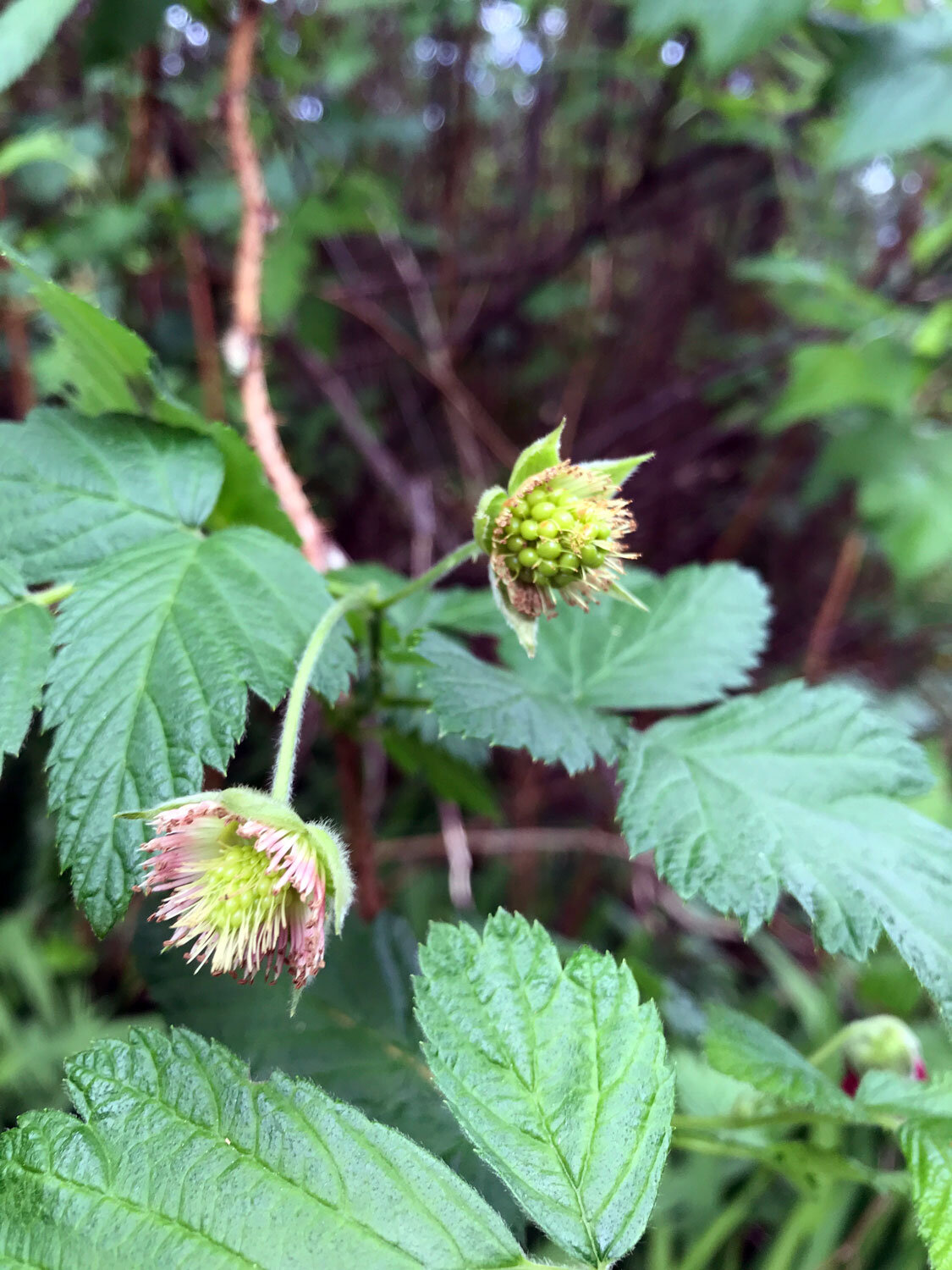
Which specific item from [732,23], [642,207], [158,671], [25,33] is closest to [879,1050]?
[158,671]

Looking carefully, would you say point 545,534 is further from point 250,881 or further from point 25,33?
point 25,33

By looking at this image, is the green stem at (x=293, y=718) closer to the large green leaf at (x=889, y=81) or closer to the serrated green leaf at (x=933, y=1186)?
the serrated green leaf at (x=933, y=1186)

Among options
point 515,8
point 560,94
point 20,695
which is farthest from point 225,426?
point 560,94

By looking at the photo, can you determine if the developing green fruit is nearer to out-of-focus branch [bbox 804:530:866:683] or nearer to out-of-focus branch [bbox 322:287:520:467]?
out-of-focus branch [bbox 322:287:520:467]

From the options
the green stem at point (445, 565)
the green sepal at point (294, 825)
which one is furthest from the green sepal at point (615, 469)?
the green sepal at point (294, 825)

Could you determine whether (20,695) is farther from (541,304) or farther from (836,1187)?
(541,304)

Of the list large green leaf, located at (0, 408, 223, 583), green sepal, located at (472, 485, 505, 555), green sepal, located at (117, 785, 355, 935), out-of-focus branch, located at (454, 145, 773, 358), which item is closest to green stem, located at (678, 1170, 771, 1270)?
green sepal, located at (117, 785, 355, 935)

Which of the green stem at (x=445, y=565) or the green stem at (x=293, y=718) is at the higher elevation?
the green stem at (x=445, y=565)
